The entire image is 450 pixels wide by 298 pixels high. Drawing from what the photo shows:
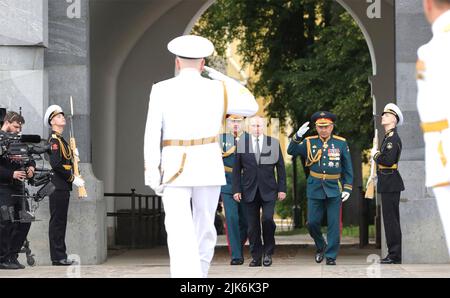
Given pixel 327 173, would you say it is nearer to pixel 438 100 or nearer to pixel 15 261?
pixel 15 261

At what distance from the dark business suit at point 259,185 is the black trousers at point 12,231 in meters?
2.69

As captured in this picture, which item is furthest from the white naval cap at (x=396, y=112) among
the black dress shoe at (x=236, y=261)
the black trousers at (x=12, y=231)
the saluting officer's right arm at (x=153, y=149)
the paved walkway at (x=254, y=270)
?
the saluting officer's right arm at (x=153, y=149)

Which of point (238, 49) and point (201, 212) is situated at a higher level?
point (238, 49)

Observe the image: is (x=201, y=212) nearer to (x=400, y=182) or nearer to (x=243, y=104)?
(x=243, y=104)

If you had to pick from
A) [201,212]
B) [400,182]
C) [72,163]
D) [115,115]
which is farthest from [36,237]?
[115,115]

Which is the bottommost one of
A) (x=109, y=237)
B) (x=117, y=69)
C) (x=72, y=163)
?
(x=109, y=237)

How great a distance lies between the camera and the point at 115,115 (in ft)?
73.3

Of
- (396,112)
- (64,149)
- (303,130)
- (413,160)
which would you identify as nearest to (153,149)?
(303,130)

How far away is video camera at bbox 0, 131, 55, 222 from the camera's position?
13.2 m

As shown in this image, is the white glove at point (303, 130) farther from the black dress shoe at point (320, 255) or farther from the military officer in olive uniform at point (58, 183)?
the military officer in olive uniform at point (58, 183)

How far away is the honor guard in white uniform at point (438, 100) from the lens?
21.9 ft

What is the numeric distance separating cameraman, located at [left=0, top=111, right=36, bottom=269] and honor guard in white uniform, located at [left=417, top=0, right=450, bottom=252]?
735cm

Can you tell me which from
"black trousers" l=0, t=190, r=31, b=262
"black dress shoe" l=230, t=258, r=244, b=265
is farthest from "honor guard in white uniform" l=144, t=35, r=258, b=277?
"black dress shoe" l=230, t=258, r=244, b=265

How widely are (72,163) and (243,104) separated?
523cm
